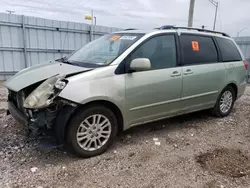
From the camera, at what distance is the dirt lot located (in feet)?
8.77

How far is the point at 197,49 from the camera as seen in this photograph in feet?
13.9

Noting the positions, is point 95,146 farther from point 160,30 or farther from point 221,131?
point 221,131

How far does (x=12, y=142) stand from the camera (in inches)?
138

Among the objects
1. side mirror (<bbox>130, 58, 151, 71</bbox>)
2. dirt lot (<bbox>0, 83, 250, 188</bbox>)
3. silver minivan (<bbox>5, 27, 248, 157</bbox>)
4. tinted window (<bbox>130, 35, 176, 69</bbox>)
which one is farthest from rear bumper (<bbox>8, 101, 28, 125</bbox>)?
tinted window (<bbox>130, 35, 176, 69</bbox>)

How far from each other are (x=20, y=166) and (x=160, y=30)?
2.85 m

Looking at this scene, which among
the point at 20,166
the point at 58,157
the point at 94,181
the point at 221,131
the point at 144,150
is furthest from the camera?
the point at 221,131

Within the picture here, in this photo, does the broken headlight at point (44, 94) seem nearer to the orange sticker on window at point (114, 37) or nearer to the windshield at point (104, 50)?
the windshield at point (104, 50)

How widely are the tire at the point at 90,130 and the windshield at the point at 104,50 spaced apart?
0.69m

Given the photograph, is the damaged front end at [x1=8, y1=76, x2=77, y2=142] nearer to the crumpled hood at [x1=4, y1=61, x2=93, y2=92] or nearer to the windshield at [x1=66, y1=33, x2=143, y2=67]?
the crumpled hood at [x1=4, y1=61, x2=93, y2=92]

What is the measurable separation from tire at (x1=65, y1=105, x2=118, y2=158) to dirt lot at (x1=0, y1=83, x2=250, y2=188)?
0.13m

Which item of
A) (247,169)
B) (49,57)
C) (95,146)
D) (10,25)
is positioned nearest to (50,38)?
(49,57)

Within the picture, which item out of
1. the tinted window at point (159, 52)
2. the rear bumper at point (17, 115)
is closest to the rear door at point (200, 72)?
the tinted window at point (159, 52)

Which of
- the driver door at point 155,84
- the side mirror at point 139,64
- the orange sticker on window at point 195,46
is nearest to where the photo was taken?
the side mirror at point 139,64

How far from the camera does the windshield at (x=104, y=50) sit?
342 cm
